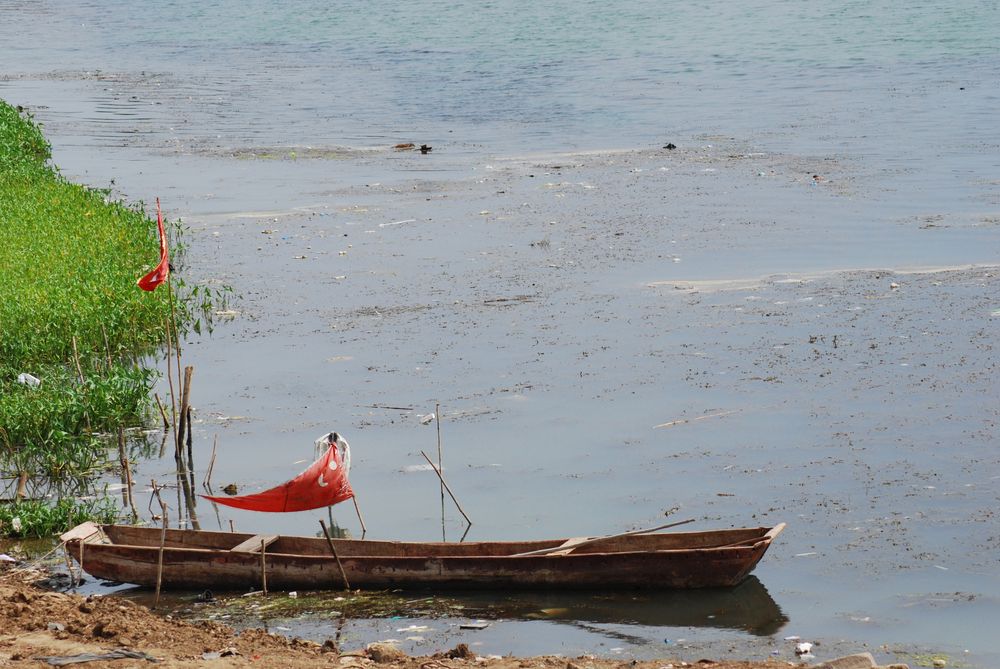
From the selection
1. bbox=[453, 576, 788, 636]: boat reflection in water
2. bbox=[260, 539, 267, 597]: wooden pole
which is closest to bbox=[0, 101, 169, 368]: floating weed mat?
bbox=[260, 539, 267, 597]: wooden pole

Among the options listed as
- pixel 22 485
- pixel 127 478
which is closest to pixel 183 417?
pixel 127 478

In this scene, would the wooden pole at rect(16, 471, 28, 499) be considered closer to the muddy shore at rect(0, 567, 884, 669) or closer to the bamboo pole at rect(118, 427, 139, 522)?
the bamboo pole at rect(118, 427, 139, 522)

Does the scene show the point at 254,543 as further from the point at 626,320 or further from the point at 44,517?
the point at 626,320

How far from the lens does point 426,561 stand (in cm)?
880

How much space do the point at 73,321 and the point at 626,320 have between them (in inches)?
223

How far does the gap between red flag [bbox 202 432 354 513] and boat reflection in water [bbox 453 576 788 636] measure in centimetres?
116

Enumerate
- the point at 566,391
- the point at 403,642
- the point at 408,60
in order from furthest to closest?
the point at 408,60 → the point at 566,391 → the point at 403,642

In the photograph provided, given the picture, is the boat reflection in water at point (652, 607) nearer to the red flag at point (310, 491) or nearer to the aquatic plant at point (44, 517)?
the red flag at point (310, 491)

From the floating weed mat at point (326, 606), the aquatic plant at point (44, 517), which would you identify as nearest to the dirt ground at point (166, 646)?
the floating weed mat at point (326, 606)

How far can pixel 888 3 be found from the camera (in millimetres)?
51406

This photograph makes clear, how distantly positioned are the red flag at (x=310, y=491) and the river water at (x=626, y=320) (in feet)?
3.11

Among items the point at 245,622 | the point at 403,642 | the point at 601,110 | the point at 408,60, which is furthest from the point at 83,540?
the point at 408,60

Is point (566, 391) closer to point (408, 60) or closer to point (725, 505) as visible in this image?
point (725, 505)

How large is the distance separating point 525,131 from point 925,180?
9.11 metres
